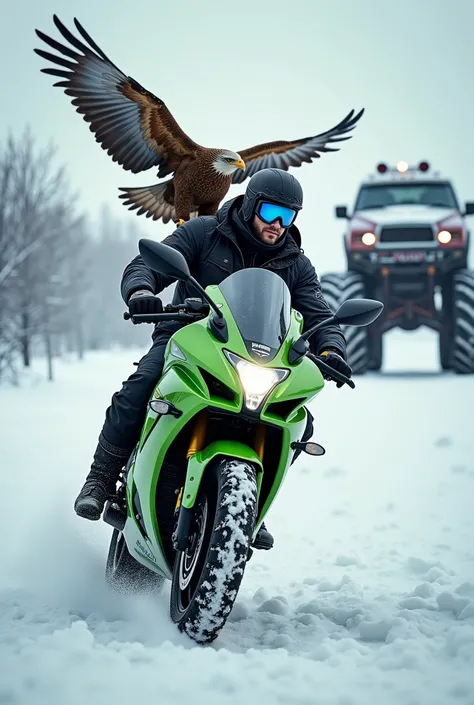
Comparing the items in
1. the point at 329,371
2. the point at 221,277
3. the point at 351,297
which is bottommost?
the point at 351,297

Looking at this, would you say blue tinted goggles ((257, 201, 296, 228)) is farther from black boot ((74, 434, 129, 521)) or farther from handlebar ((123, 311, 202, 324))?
black boot ((74, 434, 129, 521))

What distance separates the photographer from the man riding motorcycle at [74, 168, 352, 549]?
3580 mm

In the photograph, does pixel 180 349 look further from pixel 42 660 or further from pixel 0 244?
pixel 0 244

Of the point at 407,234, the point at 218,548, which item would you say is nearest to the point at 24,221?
the point at 407,234

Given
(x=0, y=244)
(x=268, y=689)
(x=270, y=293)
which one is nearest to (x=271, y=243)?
(x=270, y=293)

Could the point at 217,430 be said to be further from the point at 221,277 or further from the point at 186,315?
the point at 221,277

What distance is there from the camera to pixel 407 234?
13.4 meters

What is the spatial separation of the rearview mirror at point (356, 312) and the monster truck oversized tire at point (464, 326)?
10171 millimetres

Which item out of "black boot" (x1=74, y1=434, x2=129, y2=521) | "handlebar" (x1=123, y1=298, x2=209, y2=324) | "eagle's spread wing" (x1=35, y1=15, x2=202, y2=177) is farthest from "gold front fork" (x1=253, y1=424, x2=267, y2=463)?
"eagle's spread wing" (x1=35, y1=15, x2=202, y2=177)

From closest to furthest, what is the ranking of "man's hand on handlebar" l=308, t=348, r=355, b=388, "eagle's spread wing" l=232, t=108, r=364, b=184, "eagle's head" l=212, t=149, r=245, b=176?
"man's hand on handlebar" l=308, t=348, r=355, b=388
"eagle's head" l=212, t=149, r=245, b=176
"eagle's spread wing" l=232, t=108, r=364, b=184

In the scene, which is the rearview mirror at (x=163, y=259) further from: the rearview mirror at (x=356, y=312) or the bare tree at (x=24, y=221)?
the bare tree at (x=24, y=221)

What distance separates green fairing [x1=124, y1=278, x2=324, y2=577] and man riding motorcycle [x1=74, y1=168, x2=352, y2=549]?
0.27 m

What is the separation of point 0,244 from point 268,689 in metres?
18.0

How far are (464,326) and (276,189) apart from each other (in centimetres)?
1013
